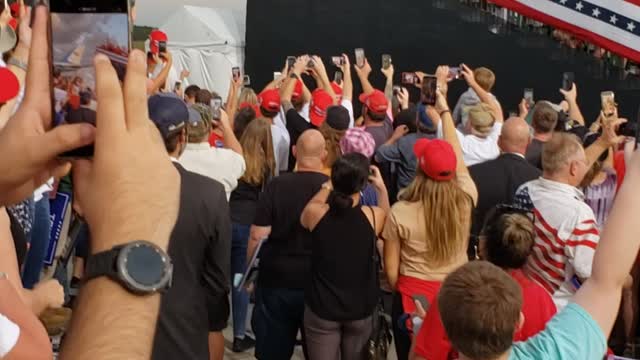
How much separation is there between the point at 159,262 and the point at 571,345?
155 cm

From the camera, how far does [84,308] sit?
1.32 metres

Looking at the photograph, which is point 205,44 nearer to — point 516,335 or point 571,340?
point 516,335

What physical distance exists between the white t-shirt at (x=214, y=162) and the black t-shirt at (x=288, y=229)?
0.35m

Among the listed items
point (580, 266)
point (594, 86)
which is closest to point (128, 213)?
point (580, 266)

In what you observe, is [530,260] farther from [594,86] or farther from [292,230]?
[594,86]

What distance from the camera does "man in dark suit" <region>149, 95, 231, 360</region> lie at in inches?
124

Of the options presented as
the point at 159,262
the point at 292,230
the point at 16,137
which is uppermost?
the point at 16,137

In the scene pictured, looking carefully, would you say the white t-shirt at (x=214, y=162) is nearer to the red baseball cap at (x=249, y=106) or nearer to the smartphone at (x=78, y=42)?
the red baseball cap at (x=249, y=106)

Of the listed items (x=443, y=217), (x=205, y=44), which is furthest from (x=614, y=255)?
(x=205, y=44)

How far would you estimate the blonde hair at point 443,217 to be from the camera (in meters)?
4.20

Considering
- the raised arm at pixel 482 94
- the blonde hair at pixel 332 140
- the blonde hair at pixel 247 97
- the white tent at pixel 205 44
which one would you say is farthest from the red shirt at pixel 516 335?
the white tent at pixel 205 44

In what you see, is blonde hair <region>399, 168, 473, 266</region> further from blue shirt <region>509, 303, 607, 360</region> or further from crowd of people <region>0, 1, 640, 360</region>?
blue shirt <region>509, 303, 607, 360</region>

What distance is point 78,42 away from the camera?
1599 mm

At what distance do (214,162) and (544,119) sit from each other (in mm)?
2672
